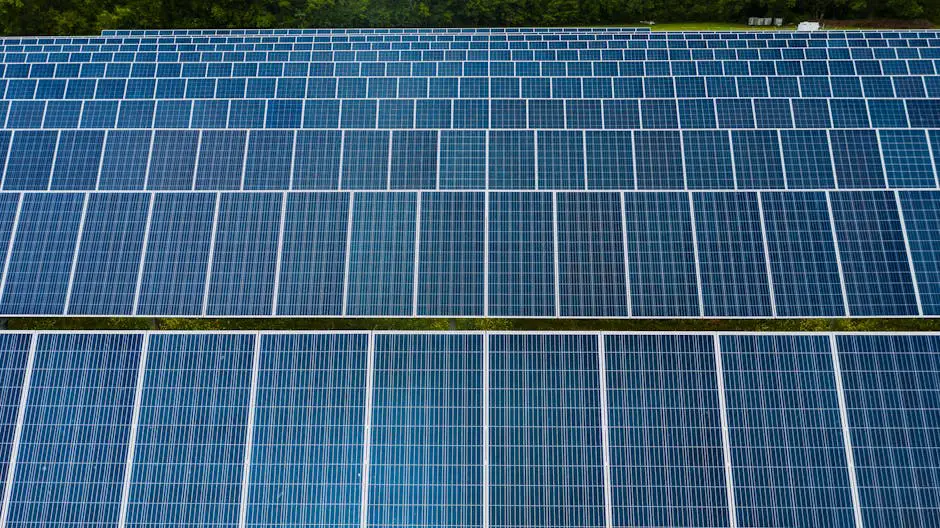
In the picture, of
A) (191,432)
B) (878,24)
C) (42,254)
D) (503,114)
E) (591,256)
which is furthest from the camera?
(878,24)

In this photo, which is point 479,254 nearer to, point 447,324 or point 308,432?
point 447,324

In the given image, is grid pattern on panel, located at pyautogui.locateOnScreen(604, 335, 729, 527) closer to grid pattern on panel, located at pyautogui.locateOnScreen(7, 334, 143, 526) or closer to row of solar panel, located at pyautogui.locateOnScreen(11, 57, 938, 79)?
grid pattern on panel, located at pyautogui.locateOnScreen(7, 334, 143, 526)

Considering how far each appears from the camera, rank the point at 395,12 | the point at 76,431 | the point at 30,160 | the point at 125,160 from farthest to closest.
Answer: the point at 395,12 → the point at 30,160 → the point at 125,160 → the point at 76,431

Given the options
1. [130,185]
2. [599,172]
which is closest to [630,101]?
[599,172]

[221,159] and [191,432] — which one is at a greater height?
[221,159]

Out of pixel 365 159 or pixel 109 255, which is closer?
pixel 109 255

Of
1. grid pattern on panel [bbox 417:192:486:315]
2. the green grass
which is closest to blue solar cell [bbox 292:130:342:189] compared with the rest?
grid pattern on panel [bbox 417:192:486:315]

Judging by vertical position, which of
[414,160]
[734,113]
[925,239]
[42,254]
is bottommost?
[42,254]

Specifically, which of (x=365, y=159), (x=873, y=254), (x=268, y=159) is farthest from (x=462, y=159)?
(x=873, y=254)

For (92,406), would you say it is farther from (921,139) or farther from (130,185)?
(921,139)
